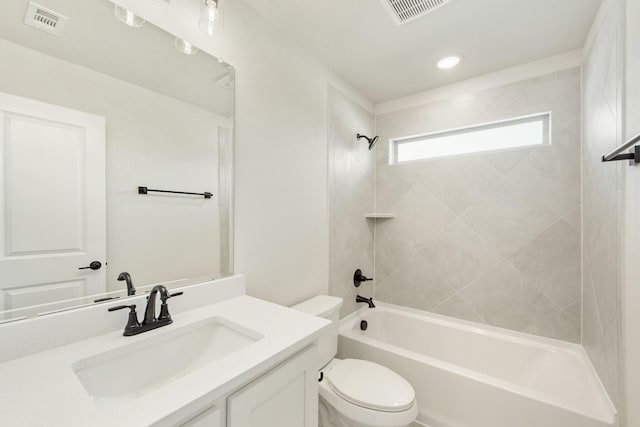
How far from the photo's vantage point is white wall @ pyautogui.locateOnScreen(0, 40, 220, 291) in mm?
803

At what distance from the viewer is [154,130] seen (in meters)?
1.04

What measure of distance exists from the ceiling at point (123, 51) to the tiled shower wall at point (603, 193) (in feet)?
5.90

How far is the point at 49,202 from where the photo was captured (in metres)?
0.80

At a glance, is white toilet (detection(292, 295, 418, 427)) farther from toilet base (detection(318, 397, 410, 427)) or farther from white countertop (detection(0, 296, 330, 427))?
white countertop (detection(0, 296, 330, 427))

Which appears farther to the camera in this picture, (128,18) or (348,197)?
(348,197)

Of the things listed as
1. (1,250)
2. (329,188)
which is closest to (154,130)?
(1,250)

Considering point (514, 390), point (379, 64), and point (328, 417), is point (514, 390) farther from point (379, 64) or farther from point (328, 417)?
point (379, 64)

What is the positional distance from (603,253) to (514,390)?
2.76 ft

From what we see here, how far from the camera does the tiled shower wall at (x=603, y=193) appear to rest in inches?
44.8

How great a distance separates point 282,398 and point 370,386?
76 cm

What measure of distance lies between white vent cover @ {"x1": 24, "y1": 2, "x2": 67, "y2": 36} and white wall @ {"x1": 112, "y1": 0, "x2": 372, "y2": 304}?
0.76 ft

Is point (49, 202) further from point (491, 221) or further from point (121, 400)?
point (491, 221)

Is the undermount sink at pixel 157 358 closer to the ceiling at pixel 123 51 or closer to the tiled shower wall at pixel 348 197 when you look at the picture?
the ceiling at pixel 123 51

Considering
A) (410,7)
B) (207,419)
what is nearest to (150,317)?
(207,419)
